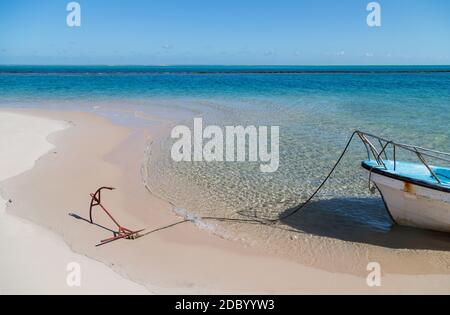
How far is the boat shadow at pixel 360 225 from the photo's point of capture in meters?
6.38

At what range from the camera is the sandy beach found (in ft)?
16.4

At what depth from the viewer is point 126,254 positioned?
5.73 meters

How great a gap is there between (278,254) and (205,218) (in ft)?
5.87

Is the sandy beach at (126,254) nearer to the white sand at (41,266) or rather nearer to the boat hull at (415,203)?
the white sand at (41,266)

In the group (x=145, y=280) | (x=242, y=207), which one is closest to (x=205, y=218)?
(x=242, y=207)

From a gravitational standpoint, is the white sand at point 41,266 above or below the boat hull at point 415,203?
below

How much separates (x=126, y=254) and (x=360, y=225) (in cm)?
409

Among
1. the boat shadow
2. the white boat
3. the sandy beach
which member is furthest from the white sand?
the white boat

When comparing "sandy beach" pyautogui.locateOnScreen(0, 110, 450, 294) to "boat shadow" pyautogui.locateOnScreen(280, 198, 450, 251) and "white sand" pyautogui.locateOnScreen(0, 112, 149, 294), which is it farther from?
"boat shadow" pyautogui.locateOnScreen(280, 198, 450, 251)

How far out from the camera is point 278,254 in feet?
19.7

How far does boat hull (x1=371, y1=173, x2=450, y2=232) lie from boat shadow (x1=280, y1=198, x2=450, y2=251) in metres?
0.20

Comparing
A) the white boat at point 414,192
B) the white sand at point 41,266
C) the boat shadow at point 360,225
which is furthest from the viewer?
the boat shadow at point 360,225

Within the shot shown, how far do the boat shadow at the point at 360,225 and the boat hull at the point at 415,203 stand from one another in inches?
7.8

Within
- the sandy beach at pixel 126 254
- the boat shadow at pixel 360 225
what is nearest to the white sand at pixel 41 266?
the sandy beach at pixel 126 254
